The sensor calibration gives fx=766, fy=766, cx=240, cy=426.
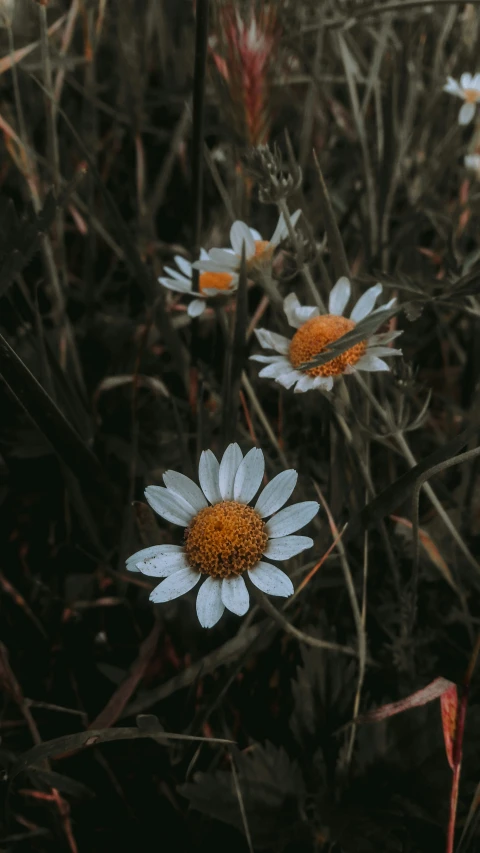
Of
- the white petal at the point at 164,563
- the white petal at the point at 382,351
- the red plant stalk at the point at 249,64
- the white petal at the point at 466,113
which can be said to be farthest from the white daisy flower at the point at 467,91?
the white petal at the point at 164,563

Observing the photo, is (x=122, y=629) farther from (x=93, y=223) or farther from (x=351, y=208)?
(x=351, y=208)

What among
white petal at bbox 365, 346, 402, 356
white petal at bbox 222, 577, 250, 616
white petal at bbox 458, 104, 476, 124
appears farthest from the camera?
white petal at bbox 458, 104, 476, 124

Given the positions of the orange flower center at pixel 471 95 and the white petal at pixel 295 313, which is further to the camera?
the orange flower center at pixel 471 95

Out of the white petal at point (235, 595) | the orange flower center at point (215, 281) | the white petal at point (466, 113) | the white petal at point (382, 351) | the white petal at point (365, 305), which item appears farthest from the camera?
the white petal at point (466, 113)

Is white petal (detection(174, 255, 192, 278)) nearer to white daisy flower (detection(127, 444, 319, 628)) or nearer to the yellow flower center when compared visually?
the yellow flower center

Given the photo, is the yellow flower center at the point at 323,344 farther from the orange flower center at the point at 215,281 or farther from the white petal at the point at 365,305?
the orange flower center at the point at 215,281

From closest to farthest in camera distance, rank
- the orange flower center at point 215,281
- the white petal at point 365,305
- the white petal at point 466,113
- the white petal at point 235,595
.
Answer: the white petal at point 235,595 < the white petal at point 365,305 < the orange flower center at point 215,281 < the white petal at point 466,113

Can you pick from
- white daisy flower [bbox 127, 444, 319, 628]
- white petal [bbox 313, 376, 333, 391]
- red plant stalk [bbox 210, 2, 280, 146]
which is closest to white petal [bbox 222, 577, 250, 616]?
white daisy flower [bbox 127, 444, 319, 628]
